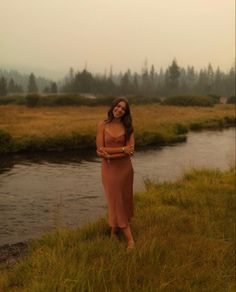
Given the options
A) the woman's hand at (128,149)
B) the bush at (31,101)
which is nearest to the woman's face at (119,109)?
the woman's hand at (128,149)

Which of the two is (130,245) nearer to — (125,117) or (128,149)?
(128,149)

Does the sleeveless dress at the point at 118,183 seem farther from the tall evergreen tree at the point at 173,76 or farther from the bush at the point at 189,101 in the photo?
the tall evergreen tree at the point at 173,76

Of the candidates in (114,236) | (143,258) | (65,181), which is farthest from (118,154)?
(65,181)

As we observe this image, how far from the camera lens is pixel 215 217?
11984 millimetres

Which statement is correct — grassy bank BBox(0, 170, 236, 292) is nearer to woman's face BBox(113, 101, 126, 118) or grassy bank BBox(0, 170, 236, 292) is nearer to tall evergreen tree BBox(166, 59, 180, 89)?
woman's face BBox(113, 101, 126, 118)

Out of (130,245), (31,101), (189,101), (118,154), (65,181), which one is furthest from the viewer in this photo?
(189,101)

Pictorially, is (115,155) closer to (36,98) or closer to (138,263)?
(138,263)

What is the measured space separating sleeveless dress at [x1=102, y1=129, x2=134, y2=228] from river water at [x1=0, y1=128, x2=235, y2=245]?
3.85 metres

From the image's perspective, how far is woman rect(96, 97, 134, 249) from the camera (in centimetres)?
879

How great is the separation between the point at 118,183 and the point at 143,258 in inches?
62.9

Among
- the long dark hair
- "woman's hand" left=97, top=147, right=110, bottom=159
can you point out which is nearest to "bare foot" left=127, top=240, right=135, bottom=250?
"woman's hand" left=97, top=147, right=110, bottom=159

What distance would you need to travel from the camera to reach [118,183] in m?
8.81

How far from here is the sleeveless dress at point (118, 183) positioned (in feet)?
28.9

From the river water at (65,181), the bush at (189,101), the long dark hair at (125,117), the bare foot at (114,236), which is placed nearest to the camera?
the long dark hair at (125,117)
